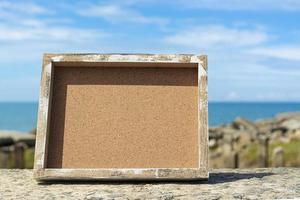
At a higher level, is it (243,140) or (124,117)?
(243,140)

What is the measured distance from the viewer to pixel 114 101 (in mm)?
3080

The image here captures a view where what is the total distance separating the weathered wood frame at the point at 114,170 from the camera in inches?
113

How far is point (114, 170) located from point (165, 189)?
362 millimetres

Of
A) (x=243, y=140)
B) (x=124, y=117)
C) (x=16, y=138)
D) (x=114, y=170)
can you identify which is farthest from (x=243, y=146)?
(x=114, y=170)

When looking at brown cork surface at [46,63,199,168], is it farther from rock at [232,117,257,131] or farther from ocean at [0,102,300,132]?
ocean at [0,102,300,132]

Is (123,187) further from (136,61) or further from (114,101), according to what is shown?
(136,61)

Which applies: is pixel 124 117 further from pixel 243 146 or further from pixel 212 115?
pixel 212 115

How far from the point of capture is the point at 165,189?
8.91ft

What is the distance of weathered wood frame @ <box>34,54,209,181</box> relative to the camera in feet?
9.40

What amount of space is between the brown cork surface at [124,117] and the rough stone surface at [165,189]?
0.17 m

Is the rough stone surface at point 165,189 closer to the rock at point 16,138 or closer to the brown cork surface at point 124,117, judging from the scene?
the brown cork surface at point 124,117

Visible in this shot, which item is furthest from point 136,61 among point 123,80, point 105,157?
point 105,157

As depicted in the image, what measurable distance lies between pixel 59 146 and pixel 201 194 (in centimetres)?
103

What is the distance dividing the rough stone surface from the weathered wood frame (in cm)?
5
